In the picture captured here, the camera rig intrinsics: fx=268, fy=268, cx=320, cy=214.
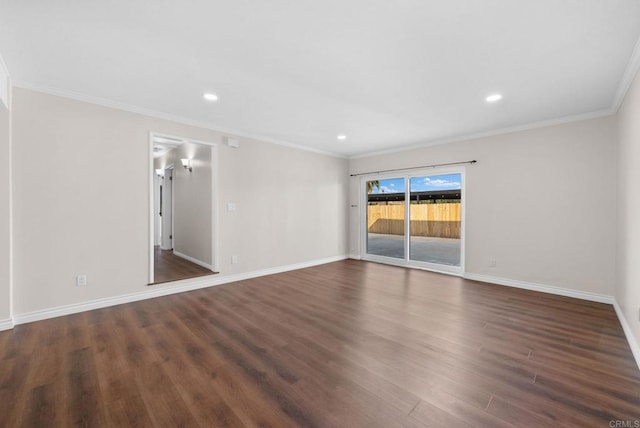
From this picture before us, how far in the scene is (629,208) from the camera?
263cm

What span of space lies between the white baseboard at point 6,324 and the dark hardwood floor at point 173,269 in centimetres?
133

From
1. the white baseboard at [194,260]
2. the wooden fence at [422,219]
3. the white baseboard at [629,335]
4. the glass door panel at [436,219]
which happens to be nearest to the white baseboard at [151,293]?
the white baseboard at [194,260]

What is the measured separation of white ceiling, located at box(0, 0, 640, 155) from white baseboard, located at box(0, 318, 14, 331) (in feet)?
7.97

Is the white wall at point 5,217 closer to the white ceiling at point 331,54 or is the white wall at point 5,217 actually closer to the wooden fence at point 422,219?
the white ceiling at point 331,54

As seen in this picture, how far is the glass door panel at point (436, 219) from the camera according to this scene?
16.8 feet

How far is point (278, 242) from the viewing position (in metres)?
5.22

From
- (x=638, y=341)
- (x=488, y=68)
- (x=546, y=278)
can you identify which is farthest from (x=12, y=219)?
(x=546, y=278)

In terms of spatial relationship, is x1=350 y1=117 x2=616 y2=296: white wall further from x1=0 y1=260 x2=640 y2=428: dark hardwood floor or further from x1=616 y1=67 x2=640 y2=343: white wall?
Result: x1=0 y1=260 x2=640 y2=428: dark hardwood floor

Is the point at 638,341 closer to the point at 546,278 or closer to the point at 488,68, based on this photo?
the point at 546,278

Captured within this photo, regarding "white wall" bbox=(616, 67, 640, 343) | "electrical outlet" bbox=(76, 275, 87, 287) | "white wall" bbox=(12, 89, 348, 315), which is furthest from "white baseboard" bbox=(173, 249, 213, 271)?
"white wall" bbox=(616, 67, 640, 343)

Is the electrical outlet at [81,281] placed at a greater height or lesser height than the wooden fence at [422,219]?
lesser
